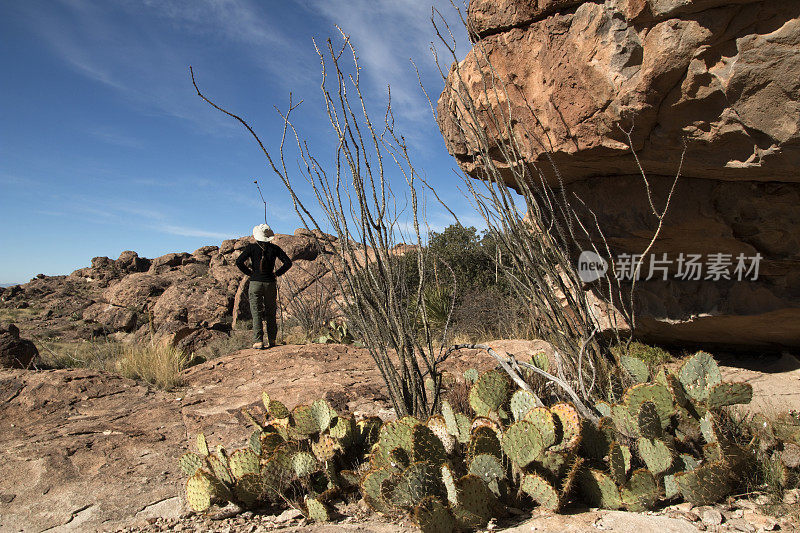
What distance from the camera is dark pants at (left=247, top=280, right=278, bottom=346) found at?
7.39 meters

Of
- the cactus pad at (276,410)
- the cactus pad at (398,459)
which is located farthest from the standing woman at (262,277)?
the cactus pad at (398,459)

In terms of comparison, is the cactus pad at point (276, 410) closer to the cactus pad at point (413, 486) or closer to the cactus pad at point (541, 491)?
the cactus pad at point (413, 486)

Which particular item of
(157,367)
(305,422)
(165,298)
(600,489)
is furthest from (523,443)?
(165,298)

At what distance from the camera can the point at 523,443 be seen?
2.34m

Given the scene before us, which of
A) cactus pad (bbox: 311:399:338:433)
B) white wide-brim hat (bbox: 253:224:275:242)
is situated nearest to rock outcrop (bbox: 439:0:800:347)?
cactus pad (bbox: 311:399:338:433)

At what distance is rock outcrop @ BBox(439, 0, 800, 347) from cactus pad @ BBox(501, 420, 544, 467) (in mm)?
2132

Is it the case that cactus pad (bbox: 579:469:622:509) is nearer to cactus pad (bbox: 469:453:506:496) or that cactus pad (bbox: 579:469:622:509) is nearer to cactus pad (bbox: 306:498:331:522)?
cactus pad (bbox: 469:453:506:496)

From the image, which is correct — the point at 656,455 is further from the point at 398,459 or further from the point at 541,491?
the point at 398,459

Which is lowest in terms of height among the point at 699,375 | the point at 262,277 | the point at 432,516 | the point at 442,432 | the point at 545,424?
the point at 432,516

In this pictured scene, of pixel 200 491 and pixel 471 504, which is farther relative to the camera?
pixel 200 491

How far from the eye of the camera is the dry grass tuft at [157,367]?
5.70m

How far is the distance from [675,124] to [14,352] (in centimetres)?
821

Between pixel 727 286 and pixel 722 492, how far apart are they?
3111 mm

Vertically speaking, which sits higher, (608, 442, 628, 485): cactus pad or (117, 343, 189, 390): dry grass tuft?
(117, 343, 189, 390): dry grass tuft
